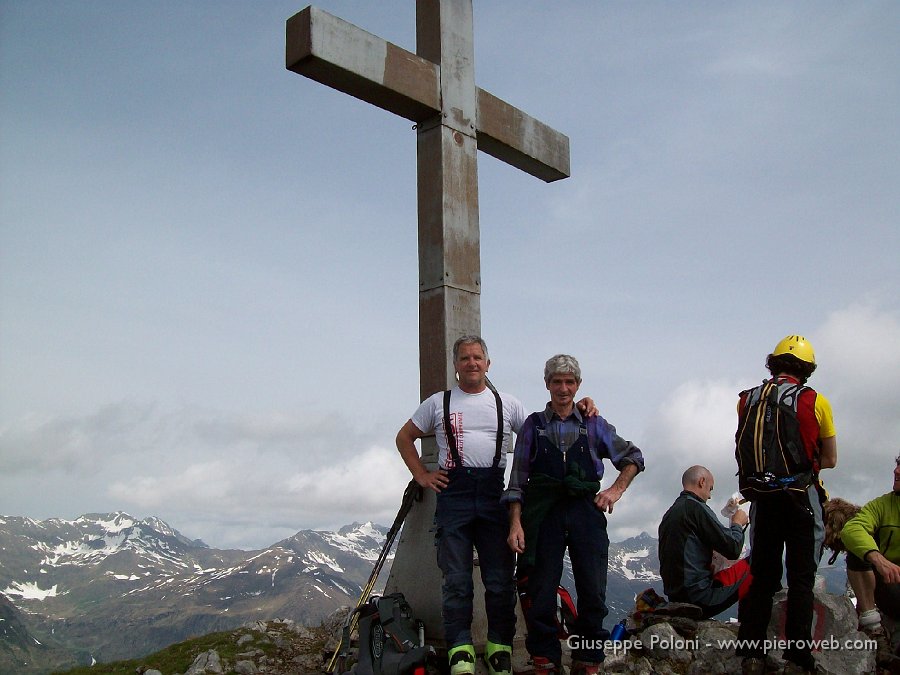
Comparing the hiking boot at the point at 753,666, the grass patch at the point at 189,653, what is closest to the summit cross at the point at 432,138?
the grass patch at the point at 189,653

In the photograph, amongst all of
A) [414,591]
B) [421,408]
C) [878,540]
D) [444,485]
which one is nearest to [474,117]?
[421,408]

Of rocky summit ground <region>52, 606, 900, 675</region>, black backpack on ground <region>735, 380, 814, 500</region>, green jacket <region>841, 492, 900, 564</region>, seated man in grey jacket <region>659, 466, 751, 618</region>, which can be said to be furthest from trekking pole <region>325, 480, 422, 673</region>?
green jacket <region>841, 492, 900, 564</region>

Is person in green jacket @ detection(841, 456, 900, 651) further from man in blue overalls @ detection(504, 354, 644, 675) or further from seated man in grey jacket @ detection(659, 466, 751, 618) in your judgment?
man in blue overalls @ detection(504, 354, 644, 675)

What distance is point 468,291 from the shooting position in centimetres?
735

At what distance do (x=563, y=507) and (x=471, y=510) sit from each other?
2.13 ft

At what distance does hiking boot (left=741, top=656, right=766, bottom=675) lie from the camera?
18.5 feet

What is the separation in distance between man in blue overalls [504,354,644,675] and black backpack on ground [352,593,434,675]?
2.67 feet

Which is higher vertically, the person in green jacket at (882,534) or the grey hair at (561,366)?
the grey hair at (561,366)

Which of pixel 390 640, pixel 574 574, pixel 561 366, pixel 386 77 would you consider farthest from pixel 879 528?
pixel 386 77

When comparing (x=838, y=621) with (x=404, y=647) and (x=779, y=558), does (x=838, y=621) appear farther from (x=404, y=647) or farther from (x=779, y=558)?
(x=404, y=647)

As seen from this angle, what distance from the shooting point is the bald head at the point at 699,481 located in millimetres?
7473

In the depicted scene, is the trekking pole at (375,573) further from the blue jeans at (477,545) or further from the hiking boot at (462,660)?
the hiking boot at (462,660)

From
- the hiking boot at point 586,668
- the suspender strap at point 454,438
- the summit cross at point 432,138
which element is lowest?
the hiking boot at point 586,668

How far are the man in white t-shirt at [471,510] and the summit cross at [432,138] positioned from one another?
34.2 inches
